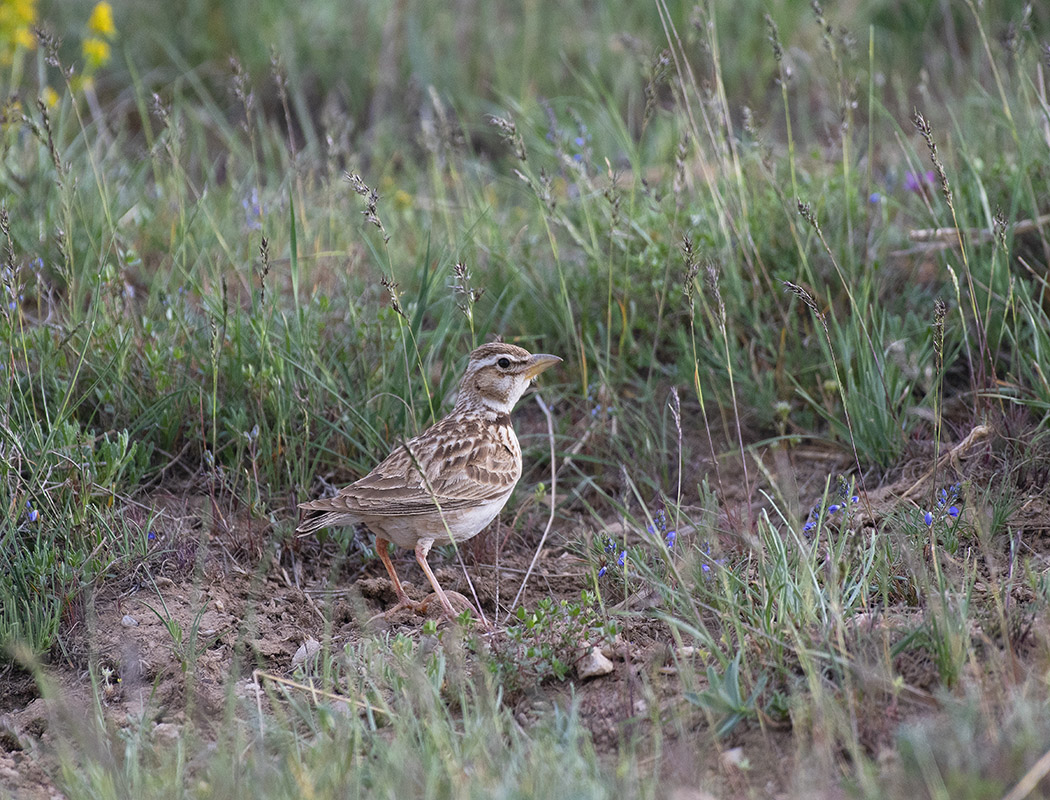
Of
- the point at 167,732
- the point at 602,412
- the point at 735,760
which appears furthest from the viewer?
the point at 602,412

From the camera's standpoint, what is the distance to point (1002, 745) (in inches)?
113

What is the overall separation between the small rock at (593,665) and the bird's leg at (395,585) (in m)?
1.00

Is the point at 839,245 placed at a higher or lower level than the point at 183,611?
higher

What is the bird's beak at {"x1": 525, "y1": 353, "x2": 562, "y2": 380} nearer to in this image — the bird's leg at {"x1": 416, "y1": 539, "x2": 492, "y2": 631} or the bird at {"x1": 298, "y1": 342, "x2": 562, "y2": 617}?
the bird at {"x1": 298, "y1": 342, "x2": 562, "y2": 617}

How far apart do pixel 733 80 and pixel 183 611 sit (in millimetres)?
6624

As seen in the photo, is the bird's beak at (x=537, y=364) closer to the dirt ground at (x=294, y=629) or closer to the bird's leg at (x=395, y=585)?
the dirt ground at (x=294, y=629)

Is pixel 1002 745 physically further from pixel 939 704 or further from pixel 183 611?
pixel 183 611

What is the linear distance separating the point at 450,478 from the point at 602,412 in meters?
1.15

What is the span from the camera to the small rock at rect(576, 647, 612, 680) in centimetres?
390

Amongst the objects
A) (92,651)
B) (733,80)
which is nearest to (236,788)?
(92,651)

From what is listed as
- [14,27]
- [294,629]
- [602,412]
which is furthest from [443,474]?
[14,27]

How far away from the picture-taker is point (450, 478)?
15.9ft

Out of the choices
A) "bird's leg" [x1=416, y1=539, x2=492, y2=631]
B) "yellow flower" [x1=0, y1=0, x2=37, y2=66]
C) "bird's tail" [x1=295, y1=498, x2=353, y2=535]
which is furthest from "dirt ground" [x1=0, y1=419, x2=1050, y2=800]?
"yellow flower" [x1=0, y1=0, x2=37, y2=66]

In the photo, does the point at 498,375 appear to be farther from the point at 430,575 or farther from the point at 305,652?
the point at 305,652
